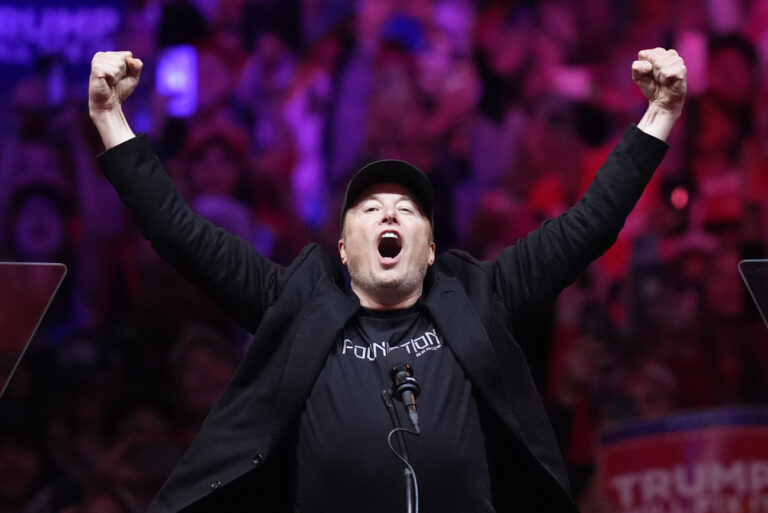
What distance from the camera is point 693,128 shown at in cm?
362

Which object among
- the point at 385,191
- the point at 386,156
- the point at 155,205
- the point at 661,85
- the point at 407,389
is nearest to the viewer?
the point at 407,389

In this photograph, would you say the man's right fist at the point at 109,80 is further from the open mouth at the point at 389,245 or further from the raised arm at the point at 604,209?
the raised arm at the point at 604,209

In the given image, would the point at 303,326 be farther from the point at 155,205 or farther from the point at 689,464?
the point at 689,464

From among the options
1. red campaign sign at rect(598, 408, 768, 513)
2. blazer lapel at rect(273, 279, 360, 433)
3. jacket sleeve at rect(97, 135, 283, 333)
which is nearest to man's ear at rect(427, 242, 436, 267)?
blazer lapel at rect(273, 279, 360, 433)

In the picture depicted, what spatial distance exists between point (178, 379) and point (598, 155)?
1705 mm

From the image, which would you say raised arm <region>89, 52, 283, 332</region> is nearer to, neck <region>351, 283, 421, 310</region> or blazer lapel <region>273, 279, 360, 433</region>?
blazer lapel <region>273, 279, 360, 433</region>

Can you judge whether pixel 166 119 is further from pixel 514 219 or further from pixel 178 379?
pixel 514 219

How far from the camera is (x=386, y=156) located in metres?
3.53

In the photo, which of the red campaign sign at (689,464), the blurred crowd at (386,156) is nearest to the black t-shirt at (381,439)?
the blurred crowd at (386,156)

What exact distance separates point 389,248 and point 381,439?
452 millimetres

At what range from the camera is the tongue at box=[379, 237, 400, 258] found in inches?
81.7

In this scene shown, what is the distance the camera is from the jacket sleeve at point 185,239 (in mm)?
1882

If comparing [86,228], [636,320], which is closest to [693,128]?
[636,320]

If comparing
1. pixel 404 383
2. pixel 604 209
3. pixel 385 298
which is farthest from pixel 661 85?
pixel 404 383
